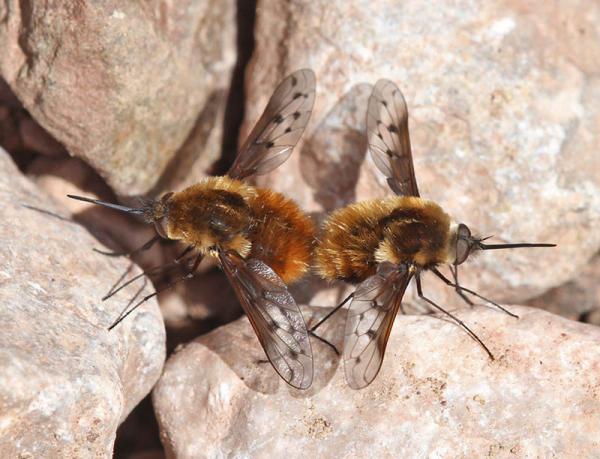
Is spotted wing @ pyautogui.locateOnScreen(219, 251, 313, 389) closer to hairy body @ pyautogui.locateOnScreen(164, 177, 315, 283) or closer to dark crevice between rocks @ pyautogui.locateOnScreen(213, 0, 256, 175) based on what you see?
hairy body @ pyautogui.locateOnScreen(164, 177, 315, 283)

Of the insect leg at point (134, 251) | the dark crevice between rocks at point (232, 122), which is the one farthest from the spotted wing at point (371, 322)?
the dark crevice between rocks at point (232, 122)

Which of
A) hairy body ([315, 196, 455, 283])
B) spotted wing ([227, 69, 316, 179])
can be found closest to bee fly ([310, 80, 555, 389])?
hairy body ([315, 196, 455, 283])

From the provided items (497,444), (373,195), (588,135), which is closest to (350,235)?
(373,195)

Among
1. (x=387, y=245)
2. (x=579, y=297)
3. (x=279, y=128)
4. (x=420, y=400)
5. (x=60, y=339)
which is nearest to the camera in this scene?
(x=60, y=339)

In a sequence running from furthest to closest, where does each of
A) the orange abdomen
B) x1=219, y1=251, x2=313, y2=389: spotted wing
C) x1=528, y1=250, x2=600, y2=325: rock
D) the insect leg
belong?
x1=528, y1=250, x2=600, y2=325: rock, the insect leg, the orange abdomen, x1=219, y1=251, x2=313, y2=389: spotted wing

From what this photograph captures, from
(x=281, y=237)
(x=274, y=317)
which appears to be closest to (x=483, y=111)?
(x=281, y=237)

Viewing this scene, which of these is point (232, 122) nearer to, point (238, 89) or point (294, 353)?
point (238, 89)

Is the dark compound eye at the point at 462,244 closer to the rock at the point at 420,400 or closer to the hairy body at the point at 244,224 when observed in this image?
the rock at the point at 420,400
